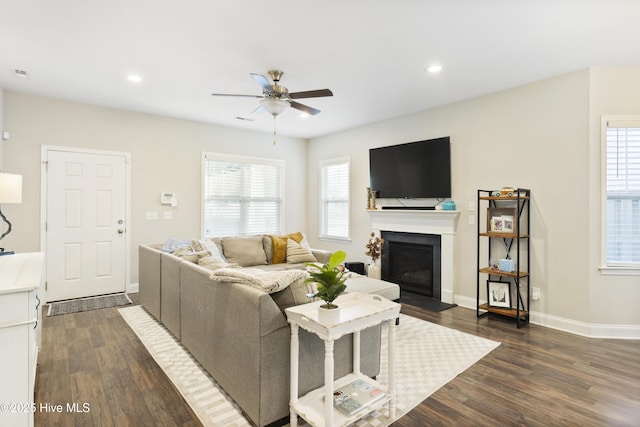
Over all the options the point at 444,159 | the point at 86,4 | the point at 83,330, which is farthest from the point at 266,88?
the point at 83,330

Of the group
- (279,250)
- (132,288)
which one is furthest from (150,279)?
(279,250)

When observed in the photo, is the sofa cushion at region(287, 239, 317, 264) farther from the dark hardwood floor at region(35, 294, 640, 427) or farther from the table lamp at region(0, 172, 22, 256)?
the table lamp at region(0, 172, 22, 256)

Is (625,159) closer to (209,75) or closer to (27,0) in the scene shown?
(209,75)

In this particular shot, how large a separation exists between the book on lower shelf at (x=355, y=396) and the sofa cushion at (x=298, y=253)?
266cm

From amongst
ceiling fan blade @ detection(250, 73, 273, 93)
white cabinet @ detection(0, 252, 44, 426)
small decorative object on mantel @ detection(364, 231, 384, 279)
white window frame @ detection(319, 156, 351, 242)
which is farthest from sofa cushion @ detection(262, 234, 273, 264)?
white cabinet @ detection(0, 252, 44, 426)

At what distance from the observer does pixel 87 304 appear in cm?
432

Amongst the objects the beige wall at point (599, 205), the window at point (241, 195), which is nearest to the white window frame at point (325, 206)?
the window at point (241, 195)

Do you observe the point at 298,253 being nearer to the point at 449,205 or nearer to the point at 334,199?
the point at 334,199

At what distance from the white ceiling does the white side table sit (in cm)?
204

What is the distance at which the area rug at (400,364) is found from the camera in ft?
6.82

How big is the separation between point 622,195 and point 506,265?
1287 millimetres

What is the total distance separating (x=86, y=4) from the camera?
2328 mm

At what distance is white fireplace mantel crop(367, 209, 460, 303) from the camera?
443cm

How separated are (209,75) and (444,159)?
10.3 feet
